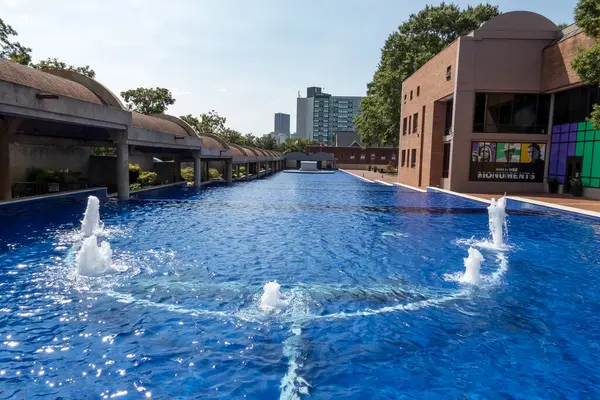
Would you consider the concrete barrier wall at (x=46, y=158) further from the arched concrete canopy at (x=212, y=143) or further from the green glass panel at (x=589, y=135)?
the green glass panel at (x=589, y=135)

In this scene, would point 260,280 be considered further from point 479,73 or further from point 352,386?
point 479,73

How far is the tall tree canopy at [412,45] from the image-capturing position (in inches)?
1781

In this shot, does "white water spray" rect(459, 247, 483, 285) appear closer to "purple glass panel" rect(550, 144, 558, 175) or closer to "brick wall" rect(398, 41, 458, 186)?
"brick wall" rect(398, 41, 458, 186)

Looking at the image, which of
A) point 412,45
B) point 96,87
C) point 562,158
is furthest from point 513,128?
point 96,87

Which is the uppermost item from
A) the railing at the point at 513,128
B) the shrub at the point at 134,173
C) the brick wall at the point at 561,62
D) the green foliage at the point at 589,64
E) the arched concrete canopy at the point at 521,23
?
the arched concrete canopy at the point at 521,23

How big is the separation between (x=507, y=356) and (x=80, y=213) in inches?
654

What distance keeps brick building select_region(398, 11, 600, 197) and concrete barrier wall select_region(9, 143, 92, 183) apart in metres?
25.5

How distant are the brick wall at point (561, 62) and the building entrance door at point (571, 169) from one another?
4731 millimetres

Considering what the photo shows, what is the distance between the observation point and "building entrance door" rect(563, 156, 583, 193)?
90.5 feet

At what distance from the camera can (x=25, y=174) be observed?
75.6 ft

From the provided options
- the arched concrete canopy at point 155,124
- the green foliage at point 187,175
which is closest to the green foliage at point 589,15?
the arched concrete canopy at point 155,124

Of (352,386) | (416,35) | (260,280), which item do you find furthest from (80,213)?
(416,35)

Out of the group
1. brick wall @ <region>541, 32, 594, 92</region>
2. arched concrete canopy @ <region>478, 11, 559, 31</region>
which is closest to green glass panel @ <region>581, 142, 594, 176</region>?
brick wall @ <region>541, 32, 594, 92</region>

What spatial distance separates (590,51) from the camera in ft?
64.5
